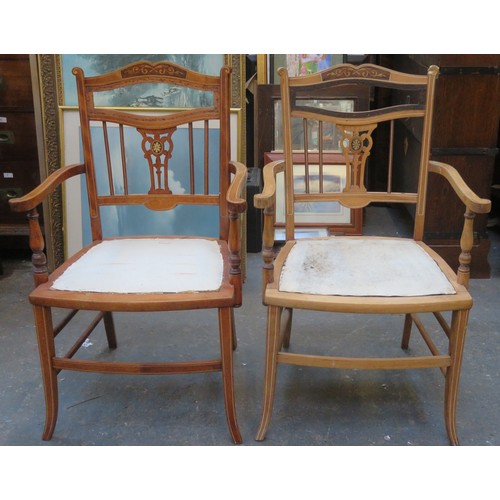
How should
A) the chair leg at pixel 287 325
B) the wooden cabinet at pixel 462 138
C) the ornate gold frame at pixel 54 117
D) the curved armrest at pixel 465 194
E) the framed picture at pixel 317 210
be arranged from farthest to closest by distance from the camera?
the framed picture at pixel 317 210, the wooden cabinet at pixel 462 138, the ornate gold frame at pixel 54 117, the chair leg at pixel 287 325, the curved armrest at pixel 465 194

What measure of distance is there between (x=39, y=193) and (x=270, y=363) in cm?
83

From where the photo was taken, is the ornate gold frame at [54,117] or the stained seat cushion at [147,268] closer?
the stained seat cushion at [147,268]

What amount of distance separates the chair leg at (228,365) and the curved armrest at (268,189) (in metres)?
0.31

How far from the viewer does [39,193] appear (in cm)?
166

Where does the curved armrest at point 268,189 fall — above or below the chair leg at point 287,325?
above

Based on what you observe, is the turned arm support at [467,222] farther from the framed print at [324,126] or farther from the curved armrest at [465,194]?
the framed print at [324,126]

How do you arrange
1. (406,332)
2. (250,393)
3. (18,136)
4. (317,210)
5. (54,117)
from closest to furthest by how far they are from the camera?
(250,393)
(406,332)
(54,117)
(18,136)
(317,210)

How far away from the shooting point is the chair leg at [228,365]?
1.60 m

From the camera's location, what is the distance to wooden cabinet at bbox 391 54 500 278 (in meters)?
2.71

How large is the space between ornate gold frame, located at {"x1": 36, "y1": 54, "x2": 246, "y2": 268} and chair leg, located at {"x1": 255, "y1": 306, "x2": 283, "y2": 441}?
1.22 metres

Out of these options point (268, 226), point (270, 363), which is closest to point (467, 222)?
point (268, 226)

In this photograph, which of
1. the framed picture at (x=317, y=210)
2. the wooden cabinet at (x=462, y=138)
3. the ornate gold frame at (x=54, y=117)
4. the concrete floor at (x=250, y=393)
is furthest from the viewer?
the framed picture at (x=317, y=210)

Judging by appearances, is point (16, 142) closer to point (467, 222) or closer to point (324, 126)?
point (324, 126)

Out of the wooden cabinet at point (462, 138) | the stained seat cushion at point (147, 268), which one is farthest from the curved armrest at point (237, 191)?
the wooden cabinet at point (462, 138)
